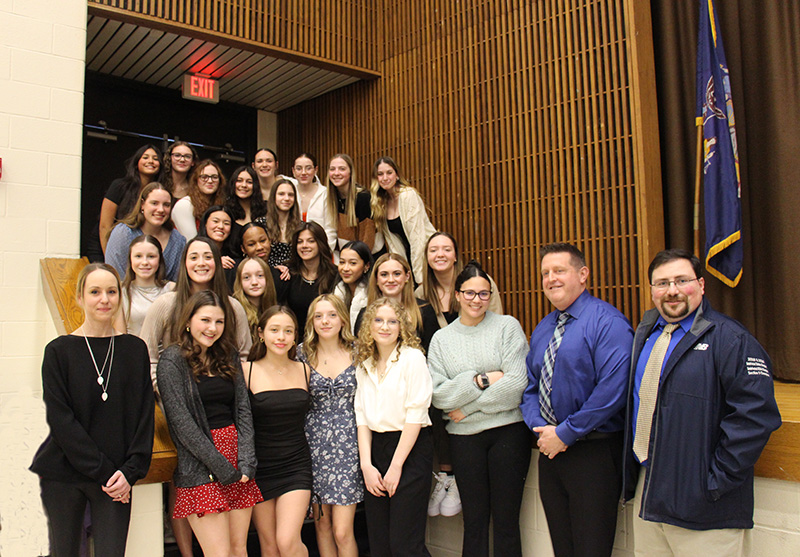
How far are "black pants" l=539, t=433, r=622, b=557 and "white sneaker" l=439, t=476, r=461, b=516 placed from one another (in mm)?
611

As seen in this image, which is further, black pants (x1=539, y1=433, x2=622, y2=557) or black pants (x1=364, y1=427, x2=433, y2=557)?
black pants (x1=364, y1=427, x2=433, y2=557)

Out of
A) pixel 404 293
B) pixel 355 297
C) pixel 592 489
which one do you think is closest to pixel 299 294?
pixel 355 297

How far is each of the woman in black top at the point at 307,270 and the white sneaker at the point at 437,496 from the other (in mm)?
1264

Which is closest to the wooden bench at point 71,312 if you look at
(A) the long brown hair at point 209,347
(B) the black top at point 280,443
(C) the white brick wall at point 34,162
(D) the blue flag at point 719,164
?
(C) the white brick wall at point 34,162

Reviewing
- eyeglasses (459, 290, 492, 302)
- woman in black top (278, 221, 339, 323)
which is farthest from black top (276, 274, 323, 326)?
eyeglasses (459, 290, 492, 302)

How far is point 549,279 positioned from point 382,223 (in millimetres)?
1984

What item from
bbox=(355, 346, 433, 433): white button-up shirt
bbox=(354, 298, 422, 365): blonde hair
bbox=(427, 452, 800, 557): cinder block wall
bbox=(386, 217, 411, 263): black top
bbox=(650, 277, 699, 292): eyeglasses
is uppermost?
bbox=(386, 217, 411, 263): black top

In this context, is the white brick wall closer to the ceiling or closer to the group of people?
the group of people

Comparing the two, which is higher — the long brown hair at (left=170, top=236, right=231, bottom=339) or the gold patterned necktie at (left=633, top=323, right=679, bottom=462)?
the long brown hair at (left=170, top=236, right=231, bottom=339)

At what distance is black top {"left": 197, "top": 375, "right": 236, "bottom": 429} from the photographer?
108 inches

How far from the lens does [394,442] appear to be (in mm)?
3010

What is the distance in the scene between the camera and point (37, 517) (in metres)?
2.32

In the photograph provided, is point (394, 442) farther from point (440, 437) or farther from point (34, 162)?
point (34, 162)

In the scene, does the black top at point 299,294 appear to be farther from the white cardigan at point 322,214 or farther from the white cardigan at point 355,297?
the white cardigan at point 322,214
